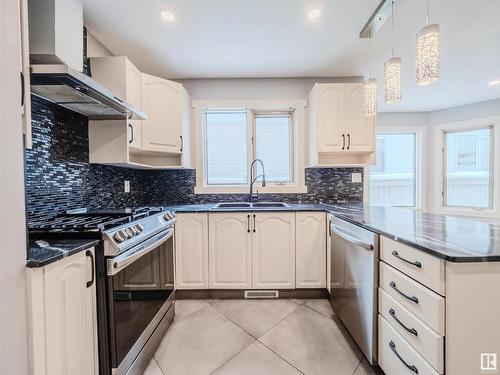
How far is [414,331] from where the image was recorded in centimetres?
101

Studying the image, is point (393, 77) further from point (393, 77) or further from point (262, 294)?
point (262, 294)

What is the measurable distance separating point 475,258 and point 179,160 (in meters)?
2.47

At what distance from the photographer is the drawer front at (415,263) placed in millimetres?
901

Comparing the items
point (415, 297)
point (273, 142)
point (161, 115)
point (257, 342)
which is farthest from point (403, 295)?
point (161, 115)

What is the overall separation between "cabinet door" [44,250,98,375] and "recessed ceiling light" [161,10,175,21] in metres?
1.73

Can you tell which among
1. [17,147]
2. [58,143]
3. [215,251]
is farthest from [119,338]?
[58,143]

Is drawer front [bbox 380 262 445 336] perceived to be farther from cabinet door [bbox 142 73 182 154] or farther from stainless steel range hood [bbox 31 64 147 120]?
cabinet door [bbox 142 73 182 154]

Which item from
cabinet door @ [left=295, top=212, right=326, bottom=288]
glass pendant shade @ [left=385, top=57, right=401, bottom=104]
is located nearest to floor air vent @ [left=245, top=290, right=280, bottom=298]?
cabinet door @ [left=295, top=212, right=326, bottom=288]

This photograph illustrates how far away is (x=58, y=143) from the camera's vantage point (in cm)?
158

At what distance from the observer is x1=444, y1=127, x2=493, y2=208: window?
11.9 feet

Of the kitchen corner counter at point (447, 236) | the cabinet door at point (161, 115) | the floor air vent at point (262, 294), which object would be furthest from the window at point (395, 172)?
the cabinet door at point (161, 115)

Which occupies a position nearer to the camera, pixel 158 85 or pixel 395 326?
pixel 395 326

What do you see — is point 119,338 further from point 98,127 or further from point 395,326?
point 98,127

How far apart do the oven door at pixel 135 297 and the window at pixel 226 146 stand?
125 centimetres
